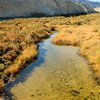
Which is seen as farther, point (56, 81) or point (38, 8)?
point (38, 8)

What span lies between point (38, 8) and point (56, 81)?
85722 mm

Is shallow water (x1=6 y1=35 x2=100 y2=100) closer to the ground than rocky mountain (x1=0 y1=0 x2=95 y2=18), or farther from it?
farther from it

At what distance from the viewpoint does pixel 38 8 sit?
103m

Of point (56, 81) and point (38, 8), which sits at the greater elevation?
point (56, 81)

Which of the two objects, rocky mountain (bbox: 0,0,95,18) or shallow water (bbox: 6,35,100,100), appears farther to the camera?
rocky mountain (bbox: 0,0,95,18)

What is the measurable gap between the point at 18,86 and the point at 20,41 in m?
15.3

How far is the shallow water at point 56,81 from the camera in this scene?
16.7 meters

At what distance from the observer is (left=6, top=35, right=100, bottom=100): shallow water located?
1673 centimetres

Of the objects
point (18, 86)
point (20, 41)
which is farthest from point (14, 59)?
point (20, 41)

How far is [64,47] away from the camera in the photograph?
3328 centimetres

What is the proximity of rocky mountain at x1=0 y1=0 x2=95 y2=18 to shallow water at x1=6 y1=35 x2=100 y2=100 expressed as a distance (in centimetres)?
5889

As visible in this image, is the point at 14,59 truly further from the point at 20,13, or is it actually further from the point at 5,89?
the point at 20,13

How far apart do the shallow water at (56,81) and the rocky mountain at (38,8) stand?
5889 centimetres

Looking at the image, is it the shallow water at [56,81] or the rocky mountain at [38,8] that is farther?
the rocky mountain at [38,8]
